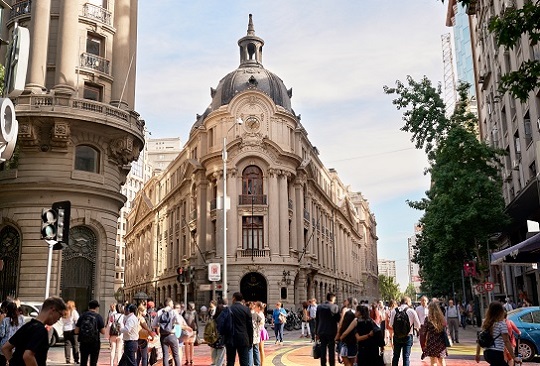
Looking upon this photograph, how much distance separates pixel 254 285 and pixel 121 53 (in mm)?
22876

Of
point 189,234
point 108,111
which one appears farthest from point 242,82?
point 108,111

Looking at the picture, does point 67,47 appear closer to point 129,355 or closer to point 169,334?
point 169,334

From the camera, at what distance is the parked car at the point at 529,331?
1499 centimetres

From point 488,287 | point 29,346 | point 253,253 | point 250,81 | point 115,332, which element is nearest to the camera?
point 29,346

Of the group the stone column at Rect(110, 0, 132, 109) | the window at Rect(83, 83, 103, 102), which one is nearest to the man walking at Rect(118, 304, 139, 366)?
the stone column at Rect(110, 0, 132, 109)

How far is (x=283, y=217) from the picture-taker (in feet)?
155

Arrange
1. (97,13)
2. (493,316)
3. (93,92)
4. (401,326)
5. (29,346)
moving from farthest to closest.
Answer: (97,13), (93,92), (401,326), (493,316), (29,346)

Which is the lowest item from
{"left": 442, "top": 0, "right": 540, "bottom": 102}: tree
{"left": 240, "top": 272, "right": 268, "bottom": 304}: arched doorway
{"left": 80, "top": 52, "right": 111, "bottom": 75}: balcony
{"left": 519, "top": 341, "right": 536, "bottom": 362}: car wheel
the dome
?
{"left": 519, "top": 341, "right": 536, "bottom": 362}: car wheel

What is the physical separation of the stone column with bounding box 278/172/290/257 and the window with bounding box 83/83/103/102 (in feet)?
71.2

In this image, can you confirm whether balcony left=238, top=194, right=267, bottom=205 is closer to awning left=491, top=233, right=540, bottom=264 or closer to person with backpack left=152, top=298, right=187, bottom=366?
awning left=491, top=233, right=540, bottom=264

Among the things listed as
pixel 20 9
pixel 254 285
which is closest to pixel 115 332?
pixel 20 9

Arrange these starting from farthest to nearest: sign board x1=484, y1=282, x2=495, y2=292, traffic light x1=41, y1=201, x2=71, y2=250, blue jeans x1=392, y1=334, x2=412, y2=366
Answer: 1. sign board x1=484, y1=282, x2=495, y2=292
2. blue jeans x1=392, y1=334, x2=412, y2=366
3. traffic light x1=41, y1=201, x2=71, y2=250

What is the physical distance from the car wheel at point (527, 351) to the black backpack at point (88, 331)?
11223 millimetres

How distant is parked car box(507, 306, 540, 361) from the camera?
14992 millimetres
